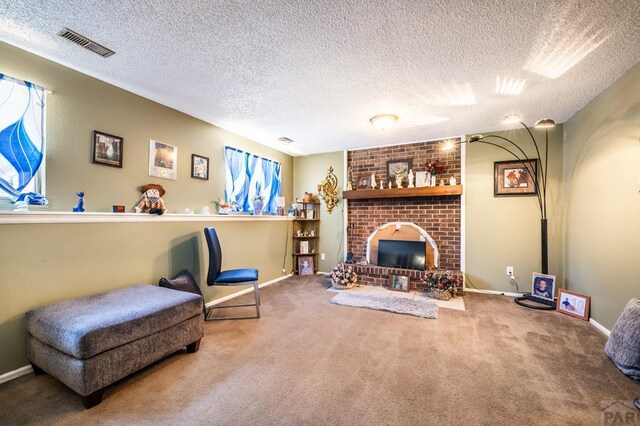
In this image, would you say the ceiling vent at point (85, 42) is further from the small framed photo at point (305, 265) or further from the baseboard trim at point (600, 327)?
the baseboard trim at point (600, 327)

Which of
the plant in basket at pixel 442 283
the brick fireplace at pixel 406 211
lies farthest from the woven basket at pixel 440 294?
the brick fireplace at pixel 406 211

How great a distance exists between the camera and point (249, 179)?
4.14 meters

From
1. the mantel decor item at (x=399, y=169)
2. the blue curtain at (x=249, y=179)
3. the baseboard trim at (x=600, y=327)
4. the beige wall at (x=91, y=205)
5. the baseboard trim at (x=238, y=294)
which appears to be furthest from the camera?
the mantel decor item at (x=399, y=169)

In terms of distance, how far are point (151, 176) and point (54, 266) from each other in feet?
3.83

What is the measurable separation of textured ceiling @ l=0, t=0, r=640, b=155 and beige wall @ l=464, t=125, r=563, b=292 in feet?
2.76

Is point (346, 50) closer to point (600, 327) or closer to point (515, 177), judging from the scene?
point (515, 177)

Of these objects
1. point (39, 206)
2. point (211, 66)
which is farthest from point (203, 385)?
point (211, 66)

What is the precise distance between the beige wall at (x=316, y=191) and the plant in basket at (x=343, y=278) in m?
0.73

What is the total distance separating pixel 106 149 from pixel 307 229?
340cm

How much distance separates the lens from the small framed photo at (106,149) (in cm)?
236

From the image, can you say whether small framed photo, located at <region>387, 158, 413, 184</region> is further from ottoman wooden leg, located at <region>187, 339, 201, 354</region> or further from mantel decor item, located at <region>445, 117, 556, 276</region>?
ottoman wooden leg, located at <region>187, 339, 201, 354</region>

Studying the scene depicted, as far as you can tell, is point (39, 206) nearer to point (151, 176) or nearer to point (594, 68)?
point (151, 176)

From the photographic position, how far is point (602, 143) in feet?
8.70

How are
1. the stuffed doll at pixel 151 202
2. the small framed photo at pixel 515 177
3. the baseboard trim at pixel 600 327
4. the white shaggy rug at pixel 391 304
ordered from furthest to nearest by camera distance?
1. the small framed photo at pixel 515 177
2. the white shaggy rug at pixel 391 304
3. the stuffed doll at pixel 151 202
4. the baseboard trim at pixel 600 327
